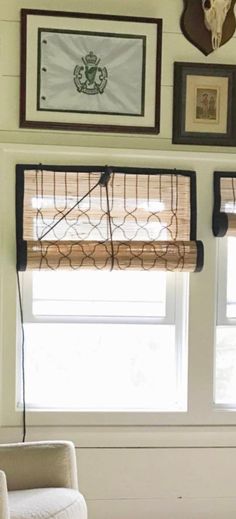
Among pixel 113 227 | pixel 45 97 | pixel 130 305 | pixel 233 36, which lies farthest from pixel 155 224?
pixel 233 36

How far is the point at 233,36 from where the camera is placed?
3.18 meters

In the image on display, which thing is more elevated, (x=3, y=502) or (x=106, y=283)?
(x=106, y=283)

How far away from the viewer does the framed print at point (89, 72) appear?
3045mm

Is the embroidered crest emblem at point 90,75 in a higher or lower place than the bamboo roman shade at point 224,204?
higher

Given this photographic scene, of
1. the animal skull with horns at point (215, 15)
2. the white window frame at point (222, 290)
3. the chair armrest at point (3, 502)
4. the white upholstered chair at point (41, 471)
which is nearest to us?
the chair armrest at point (3, 502)

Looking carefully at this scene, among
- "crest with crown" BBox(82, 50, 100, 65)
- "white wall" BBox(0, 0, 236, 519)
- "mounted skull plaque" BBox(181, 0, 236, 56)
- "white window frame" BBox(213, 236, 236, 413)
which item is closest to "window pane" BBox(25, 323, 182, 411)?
"white wall" BBox(0, 0, 236, 519)

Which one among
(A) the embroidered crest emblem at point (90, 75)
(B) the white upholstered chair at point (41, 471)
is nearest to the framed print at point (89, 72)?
(A) the embroidered crest emblem at point (90, 75)

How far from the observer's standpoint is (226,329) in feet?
10.8

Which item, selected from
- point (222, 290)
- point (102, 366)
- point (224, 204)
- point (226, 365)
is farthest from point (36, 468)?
point (224, 204)

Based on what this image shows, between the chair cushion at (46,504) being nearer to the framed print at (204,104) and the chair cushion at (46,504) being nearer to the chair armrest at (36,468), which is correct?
Result: the chair armrest at (36,468)

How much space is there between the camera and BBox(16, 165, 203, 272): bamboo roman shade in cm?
304

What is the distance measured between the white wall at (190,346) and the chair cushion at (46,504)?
47cm

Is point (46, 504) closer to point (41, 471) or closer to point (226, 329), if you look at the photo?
point (41, 471)

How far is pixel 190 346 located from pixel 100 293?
0.49 metres
